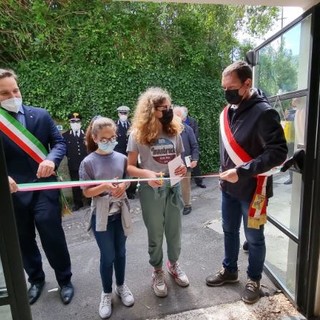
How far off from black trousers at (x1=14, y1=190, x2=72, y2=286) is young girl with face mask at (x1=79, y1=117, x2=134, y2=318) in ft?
1.44

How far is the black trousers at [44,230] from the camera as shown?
243 cm

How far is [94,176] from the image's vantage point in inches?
87.9

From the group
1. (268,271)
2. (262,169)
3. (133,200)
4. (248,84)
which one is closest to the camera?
(262,169)

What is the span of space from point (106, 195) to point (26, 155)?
76 cm

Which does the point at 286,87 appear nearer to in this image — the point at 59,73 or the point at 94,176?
the point at 94,176

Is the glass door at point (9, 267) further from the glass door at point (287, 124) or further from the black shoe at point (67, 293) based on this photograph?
the glass door at point (287, 124)

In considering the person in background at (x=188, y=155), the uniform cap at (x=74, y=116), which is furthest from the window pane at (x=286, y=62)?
the uniform cap at (x=74, y=116)

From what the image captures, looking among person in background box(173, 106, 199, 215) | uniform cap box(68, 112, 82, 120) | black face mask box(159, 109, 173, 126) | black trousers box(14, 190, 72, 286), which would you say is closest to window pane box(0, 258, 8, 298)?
black trousers box(14, 190, 72, 286)

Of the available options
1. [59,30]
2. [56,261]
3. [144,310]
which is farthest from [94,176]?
[59,30]

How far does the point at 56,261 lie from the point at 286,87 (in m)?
2.60

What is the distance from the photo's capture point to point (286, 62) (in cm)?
255

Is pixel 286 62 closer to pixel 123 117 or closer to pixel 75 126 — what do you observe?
pixel 123 117

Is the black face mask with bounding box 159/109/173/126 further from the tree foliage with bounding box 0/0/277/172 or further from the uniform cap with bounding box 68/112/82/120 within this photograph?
the tree foliage with bounding box 0/0/277/172

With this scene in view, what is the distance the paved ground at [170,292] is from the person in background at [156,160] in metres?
0.21
